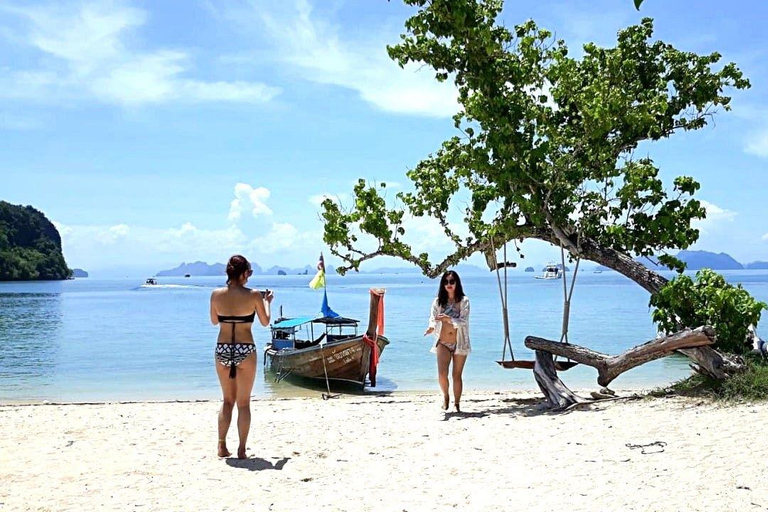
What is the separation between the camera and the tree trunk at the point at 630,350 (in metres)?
8.34

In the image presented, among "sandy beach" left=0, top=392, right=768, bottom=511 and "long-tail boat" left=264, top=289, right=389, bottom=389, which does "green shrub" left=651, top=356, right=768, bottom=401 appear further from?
"long-tail boat" left=264, top=289, right=389, bottom=389

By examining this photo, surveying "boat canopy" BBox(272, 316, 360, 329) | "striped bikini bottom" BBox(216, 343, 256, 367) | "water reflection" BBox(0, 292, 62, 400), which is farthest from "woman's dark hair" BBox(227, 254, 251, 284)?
"water reflection" BBox(0, 292, 62, 400)

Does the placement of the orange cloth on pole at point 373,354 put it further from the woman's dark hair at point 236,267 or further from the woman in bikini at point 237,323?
the woman's dark hair at point 236,267

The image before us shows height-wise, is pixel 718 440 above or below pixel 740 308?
below

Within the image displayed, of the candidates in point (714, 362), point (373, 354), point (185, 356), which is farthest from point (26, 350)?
point (714, 362)

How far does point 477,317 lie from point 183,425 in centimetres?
3800

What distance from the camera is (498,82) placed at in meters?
9.54

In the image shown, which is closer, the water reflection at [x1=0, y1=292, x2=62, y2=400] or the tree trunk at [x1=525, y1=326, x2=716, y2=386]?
the tree trunk at [x1=525, y1=326, x2=716, y2=386]

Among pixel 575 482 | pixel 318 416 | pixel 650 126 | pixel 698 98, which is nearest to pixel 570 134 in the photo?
pixel 650 126

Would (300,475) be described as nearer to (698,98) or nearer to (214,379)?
(698,98)

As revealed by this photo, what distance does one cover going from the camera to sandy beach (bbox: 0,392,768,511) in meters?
5.06

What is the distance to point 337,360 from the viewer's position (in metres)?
16.2

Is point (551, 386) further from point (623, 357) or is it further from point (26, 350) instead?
point (26, 350)

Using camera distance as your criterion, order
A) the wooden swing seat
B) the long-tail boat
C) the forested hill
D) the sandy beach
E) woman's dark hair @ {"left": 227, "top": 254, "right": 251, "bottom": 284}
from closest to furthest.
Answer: the sandy beach, woman's dark hair @ {"left": 227, "top": 254, "right": 251, "bottom": 284}, the wooden swing seat, the long-tail boat, the forested hill
